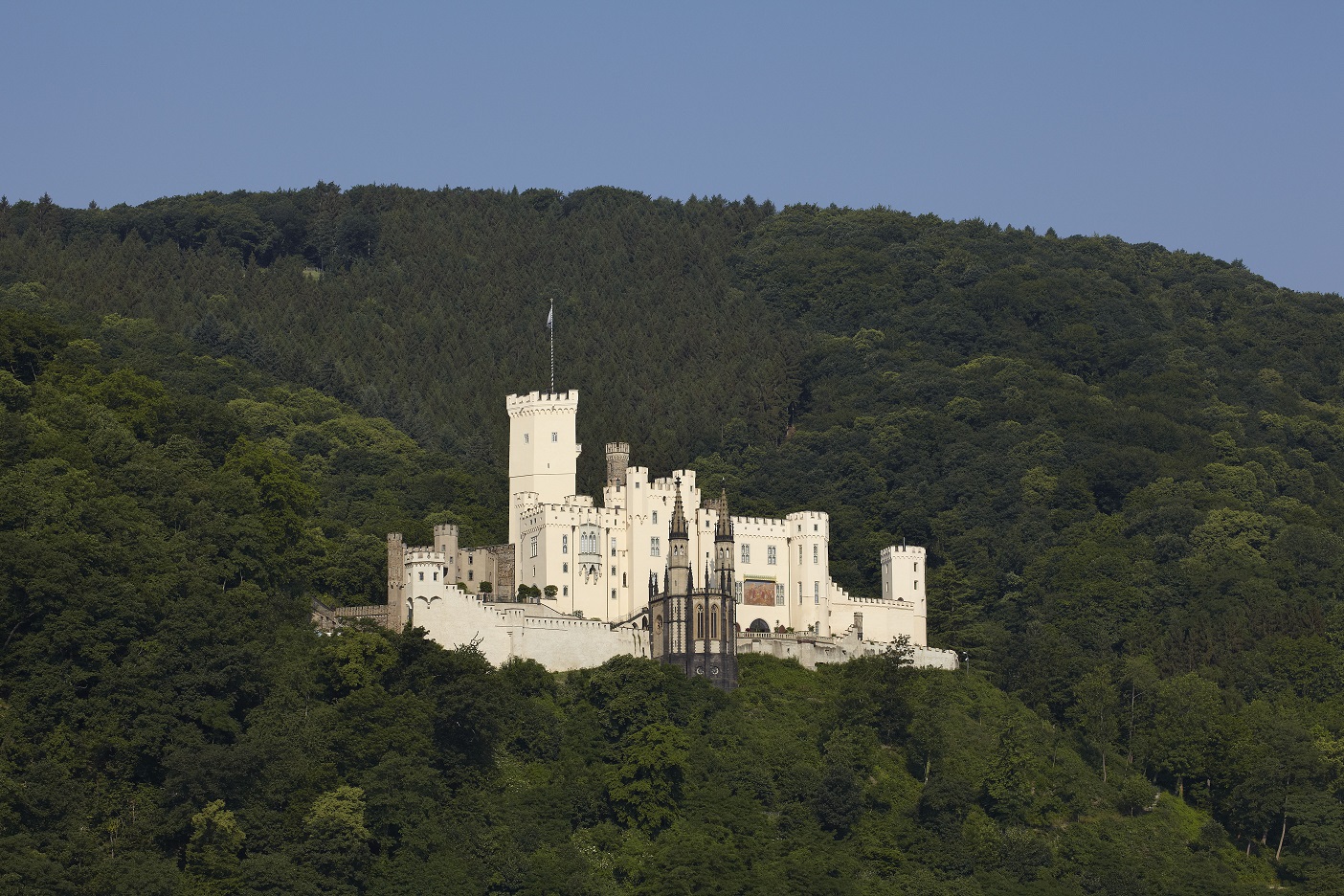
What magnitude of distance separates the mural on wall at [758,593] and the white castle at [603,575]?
57 mm

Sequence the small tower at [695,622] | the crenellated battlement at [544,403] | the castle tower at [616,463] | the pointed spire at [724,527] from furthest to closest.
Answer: the crenellated battlement at [544,403]
the castle tower at [616,463]
the pointed spire at [724,527]
the small tower at [695,622]

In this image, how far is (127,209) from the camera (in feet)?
567

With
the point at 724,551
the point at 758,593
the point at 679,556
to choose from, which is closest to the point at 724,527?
the point at 724,551

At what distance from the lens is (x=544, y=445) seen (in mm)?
100375

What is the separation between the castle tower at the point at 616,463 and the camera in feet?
321

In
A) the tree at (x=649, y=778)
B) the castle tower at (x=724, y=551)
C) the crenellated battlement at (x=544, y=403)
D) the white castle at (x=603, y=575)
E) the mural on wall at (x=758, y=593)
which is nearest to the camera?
the tree at (x=649, y=778)

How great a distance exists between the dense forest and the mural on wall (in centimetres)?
460

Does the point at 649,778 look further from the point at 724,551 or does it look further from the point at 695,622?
the point at 724,551

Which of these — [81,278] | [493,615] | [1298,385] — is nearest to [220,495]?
[493,615]

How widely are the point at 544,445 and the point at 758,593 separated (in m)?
11.3

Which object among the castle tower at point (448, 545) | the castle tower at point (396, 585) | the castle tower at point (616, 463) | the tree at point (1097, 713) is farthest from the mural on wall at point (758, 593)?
the castle tower at point (396, 585)

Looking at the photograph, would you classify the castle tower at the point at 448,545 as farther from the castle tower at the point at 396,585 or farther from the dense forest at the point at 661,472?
the castle tower at the point at 396,585

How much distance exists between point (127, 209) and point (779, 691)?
317 ft

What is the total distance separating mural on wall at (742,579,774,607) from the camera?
3844 inches
